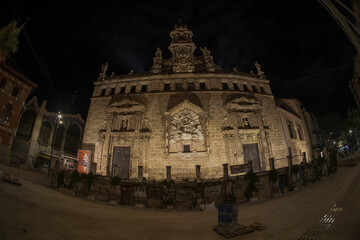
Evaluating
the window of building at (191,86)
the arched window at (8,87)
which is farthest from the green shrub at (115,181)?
the arched window at (8,87)

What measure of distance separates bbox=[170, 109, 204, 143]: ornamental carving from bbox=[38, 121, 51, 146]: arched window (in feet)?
69.2

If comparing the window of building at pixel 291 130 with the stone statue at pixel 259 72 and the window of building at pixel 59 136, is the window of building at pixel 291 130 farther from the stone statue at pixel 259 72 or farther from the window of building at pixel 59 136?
the window of building at pixel 59 136

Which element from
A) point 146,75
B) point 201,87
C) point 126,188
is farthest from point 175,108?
point 126,188

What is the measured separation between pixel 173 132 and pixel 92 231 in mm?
14635

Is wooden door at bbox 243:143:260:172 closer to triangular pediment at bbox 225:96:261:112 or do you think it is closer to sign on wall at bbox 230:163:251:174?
triangular pediment at bbox 225:96:261:112

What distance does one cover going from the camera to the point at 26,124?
25.2 metres

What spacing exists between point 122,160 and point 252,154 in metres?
16.0

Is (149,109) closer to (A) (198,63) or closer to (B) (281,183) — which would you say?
(A) (198,63)

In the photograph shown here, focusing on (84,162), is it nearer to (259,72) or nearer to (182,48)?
(182,48)

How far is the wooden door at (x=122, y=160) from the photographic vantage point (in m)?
20.0

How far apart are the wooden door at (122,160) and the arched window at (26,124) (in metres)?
14.9

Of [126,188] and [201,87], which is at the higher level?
[201,87]

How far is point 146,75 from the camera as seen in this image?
80.9 ft

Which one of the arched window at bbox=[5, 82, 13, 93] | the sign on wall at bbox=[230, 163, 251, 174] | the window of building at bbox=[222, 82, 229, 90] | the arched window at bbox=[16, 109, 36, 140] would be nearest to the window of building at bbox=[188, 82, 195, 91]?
the window of building at bbox=[222, 82, 229, 90]
